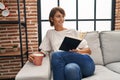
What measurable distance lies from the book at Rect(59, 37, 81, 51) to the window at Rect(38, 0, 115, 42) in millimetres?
1284

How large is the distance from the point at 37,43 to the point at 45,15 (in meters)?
0.53

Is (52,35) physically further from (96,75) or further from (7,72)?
(7,72)

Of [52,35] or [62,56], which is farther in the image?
[52,35]

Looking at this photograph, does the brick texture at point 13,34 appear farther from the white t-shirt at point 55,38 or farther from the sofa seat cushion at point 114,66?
the sofa seat cushion at point 114,66

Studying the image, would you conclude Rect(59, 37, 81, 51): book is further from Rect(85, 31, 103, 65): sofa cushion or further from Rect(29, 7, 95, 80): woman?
Rect(85, 31, 103, 65): sofa cushion

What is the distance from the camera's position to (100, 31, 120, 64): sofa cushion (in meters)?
2.65

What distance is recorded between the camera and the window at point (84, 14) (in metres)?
3.30

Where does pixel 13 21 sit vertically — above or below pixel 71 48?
above

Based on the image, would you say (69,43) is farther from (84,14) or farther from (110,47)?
(84,14)

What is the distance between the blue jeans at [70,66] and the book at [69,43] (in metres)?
Result: 0.06

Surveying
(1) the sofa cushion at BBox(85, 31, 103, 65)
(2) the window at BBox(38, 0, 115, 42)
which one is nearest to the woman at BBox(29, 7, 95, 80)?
(1) the sofa cushion at BBox(85, 31, 103, 65)

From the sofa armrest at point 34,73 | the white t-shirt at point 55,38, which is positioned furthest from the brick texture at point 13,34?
the sofa armrest at point 34,73

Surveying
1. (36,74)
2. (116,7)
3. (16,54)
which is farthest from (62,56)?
(116,7)

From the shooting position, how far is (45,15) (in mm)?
3299
